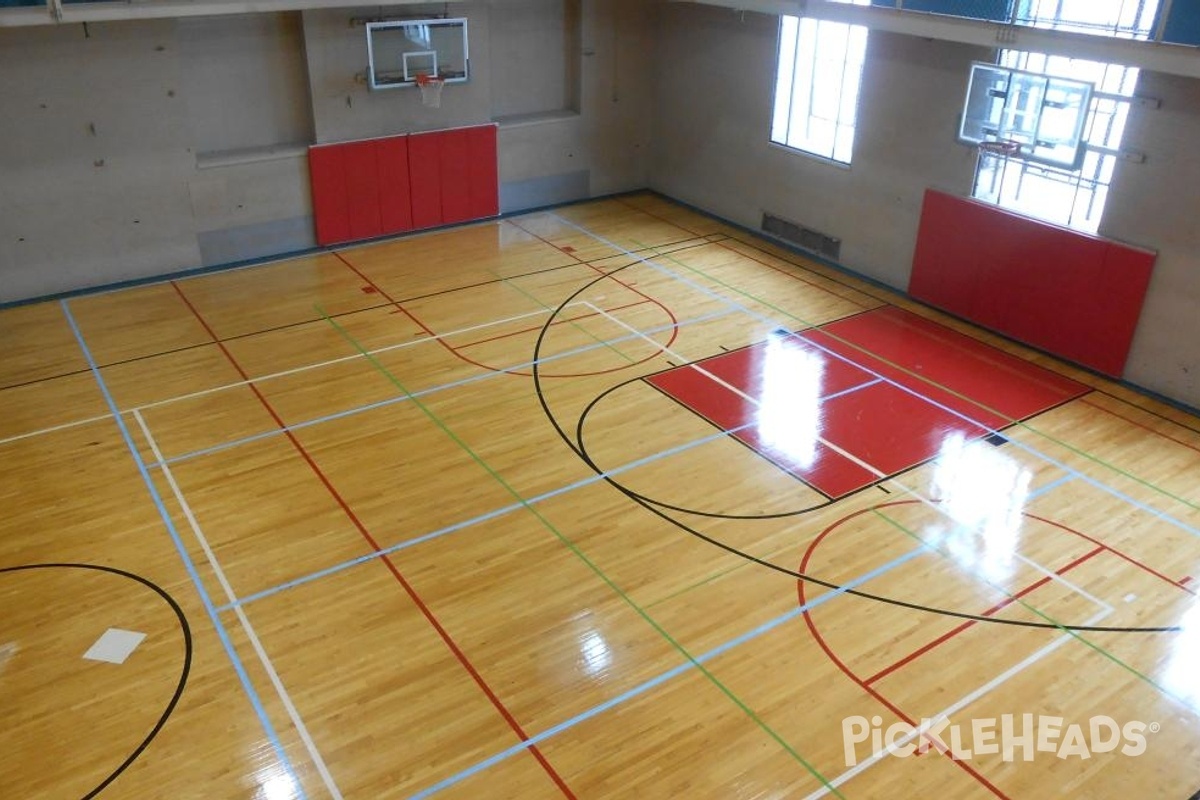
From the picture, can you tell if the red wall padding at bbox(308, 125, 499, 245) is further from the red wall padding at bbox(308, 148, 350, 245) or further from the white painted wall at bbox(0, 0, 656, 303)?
the white painted wall at bbox(0, 0, 656, 303)

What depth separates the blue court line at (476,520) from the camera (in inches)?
291

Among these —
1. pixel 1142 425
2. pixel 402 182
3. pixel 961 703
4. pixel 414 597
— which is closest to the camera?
pixel 961 703

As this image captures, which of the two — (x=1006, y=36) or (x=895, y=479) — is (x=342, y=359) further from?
(x=1006, y=36)

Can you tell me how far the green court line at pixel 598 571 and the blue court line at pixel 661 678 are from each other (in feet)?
0.65

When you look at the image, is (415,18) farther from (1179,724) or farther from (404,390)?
(1179,724)

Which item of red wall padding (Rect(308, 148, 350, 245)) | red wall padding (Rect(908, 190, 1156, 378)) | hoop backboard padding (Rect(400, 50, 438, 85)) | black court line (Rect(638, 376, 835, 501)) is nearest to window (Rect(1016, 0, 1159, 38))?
red wall padding (Rect(908, 190, 1156, 378))

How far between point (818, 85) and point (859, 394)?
18.6 ft

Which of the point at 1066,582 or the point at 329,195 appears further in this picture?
the point at 329,195

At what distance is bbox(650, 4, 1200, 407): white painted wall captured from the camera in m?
10.1

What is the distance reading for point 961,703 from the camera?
6.45 metres

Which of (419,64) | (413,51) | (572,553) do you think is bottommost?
(572,553)

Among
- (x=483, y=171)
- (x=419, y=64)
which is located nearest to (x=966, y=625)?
(x=483, y=171)

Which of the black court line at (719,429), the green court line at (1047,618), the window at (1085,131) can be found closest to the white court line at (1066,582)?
the green court line at (1047,618)

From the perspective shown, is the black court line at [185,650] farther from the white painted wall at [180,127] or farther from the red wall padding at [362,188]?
the red wall padding at [362,188]
